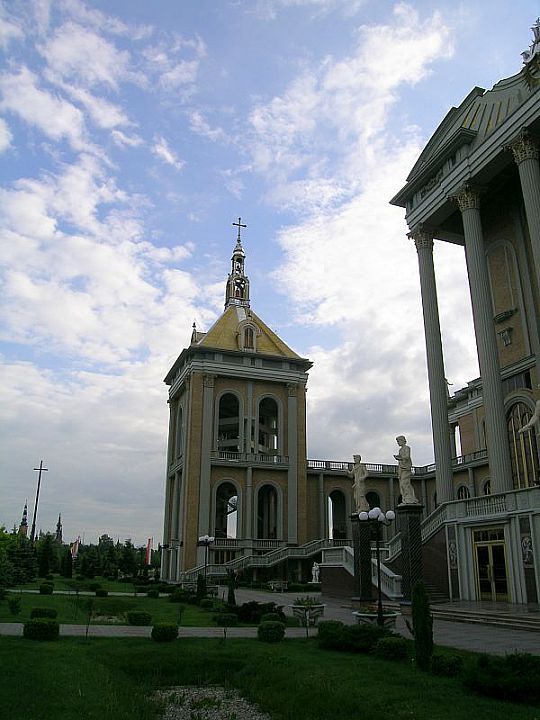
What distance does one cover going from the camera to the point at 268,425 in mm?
57469

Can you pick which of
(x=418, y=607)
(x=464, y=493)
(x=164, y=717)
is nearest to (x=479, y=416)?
(x=464, y=493)

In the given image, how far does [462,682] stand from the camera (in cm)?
1014

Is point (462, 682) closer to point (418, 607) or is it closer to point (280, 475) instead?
point (418, 607)

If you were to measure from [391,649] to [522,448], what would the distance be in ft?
71.2

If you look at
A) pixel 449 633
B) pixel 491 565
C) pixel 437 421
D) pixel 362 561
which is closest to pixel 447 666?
pixel 449 633

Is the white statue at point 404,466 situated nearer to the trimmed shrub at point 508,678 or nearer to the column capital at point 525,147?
the column capital at point 525,147

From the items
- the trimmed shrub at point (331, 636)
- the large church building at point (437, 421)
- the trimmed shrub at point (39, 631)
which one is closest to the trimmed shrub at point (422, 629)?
the trimmed shrub at point (331, 636)

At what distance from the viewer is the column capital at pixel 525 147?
28812 millimetres

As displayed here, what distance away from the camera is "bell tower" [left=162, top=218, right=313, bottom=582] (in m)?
45.5

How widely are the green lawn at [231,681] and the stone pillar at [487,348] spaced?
626 inches

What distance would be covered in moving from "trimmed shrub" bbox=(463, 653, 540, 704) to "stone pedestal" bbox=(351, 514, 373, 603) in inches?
547

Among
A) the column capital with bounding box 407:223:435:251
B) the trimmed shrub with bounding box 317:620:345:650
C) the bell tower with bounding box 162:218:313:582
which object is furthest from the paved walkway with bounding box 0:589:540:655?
the bell tower with bounding box 162:218:313:582

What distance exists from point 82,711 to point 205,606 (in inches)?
728

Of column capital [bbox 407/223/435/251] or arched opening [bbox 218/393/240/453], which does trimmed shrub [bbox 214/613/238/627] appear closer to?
column capital [bbox 407/223/435/251]
